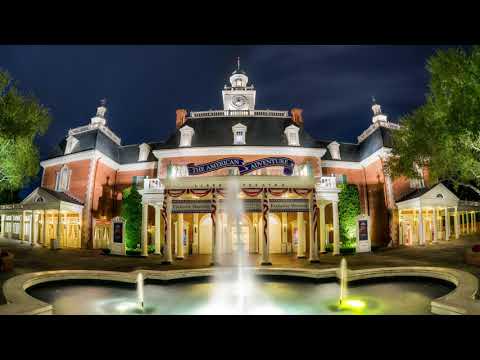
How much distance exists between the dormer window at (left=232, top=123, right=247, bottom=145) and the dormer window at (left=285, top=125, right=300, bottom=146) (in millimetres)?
4033

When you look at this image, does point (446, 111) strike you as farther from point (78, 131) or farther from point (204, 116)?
point (78, 131)

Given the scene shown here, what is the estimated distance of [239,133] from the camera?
89.8 ft

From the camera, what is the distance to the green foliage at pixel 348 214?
25.6 meters

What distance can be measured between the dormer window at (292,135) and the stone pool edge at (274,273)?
1517 centimetres

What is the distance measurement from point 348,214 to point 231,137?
41.2 ft

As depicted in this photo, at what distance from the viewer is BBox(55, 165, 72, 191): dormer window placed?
29266 mm

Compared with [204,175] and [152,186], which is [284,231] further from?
[152,186]

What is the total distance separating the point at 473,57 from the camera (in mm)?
13609

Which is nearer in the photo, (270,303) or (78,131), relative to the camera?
(270,303)

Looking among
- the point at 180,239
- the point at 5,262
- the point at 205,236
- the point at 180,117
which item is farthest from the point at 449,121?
the point at 180,117

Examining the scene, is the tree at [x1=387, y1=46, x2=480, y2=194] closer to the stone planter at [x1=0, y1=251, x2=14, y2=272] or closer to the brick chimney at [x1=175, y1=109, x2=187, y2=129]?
the brick chimney at [x1=175, y1=109, x2=187, y2=129]
